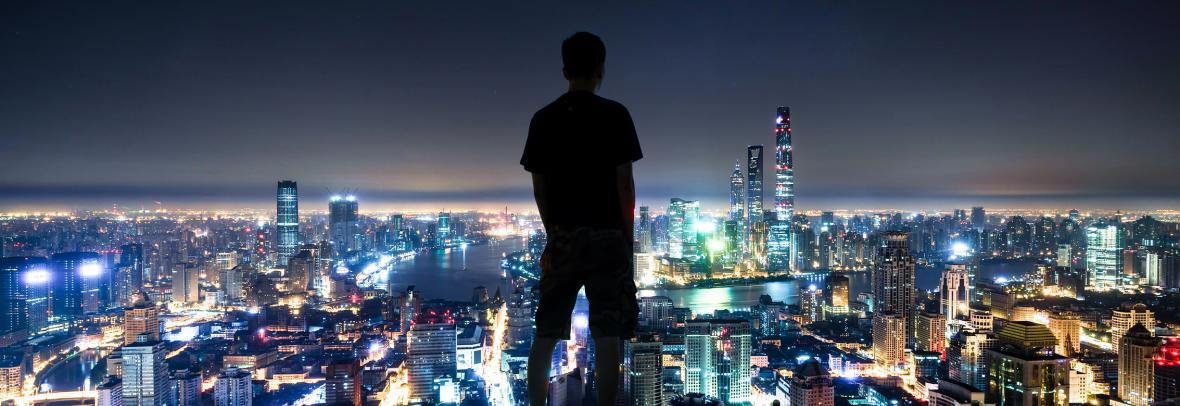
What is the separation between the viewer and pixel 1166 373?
7070mm

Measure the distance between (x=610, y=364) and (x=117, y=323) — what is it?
14.0 m

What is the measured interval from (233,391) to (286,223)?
1294 cm

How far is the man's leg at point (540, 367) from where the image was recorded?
3.21 ft

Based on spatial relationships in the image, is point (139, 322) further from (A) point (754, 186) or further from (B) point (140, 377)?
(A) point (754, 186)

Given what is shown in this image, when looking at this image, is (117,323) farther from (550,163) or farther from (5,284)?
(550,163)

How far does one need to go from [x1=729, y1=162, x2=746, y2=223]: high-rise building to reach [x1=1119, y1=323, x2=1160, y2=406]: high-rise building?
17102mm

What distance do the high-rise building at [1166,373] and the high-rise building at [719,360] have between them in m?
4.41

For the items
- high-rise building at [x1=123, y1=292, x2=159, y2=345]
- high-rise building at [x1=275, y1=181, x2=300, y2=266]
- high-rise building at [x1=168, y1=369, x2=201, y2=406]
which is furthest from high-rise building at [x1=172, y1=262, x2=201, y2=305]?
high-rise building at [x1=168, y1=369, x2=201, y2=406]

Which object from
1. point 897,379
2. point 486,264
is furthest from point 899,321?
point 486,264

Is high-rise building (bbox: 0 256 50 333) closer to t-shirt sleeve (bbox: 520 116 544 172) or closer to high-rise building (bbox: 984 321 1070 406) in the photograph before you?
t-shirt sleeve (bbox: 520 116 544 172)

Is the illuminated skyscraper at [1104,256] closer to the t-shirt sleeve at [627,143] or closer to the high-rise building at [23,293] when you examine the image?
the t-shirt sleeve at [627,143]

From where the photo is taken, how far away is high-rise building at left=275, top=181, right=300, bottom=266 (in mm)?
19312

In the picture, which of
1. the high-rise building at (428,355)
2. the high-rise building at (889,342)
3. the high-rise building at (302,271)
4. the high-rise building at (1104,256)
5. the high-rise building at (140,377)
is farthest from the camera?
Answer: the high-rise building at (302,271)

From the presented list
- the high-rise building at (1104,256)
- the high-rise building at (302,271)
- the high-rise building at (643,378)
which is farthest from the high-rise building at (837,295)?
the high-rise building at (302,271)
